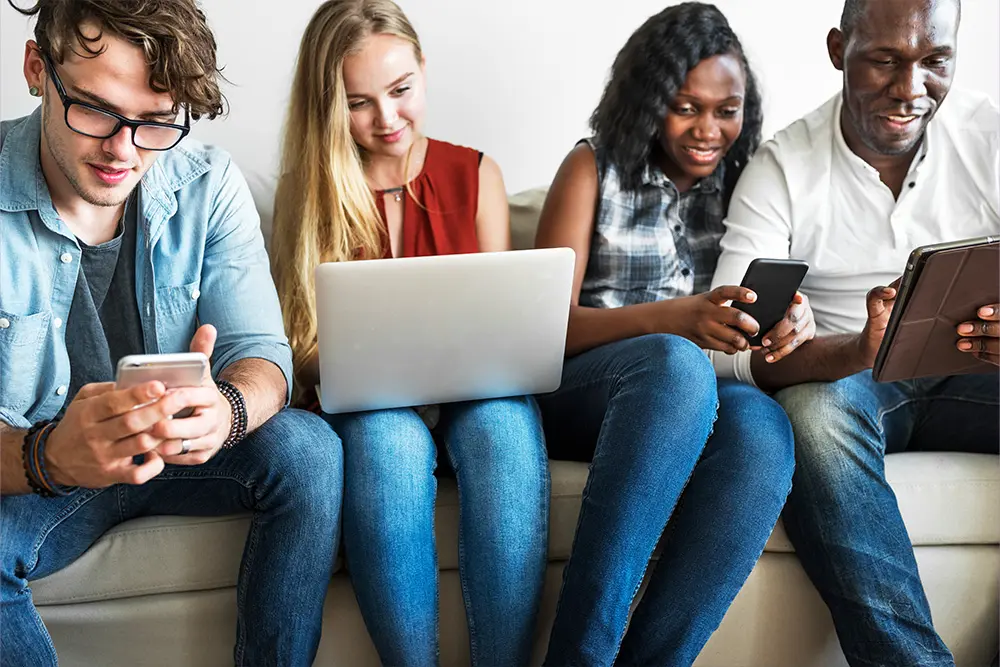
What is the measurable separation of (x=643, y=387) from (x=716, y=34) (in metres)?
0.72

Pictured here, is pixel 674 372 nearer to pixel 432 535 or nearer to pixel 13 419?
pixel 432 535

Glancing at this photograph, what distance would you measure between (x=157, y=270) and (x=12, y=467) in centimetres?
37

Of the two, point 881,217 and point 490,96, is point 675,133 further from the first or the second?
point 490,96

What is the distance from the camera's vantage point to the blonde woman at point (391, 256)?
4.40ft

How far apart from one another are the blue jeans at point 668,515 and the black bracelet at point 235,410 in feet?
1.51

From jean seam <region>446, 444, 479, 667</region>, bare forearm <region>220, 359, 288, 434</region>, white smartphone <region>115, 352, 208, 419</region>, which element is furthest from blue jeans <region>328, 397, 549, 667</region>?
white smartphone <region>115, 352, 208, 419</region>

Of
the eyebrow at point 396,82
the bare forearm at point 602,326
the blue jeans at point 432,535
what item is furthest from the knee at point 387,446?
the eyebrow at point 396,82

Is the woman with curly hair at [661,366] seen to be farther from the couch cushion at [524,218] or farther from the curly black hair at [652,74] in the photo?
the couch cushion at [524,218]

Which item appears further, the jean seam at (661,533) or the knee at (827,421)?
the knee at (827,421)

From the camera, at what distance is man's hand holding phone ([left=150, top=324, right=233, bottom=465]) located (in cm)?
112

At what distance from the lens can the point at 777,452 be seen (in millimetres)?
1393

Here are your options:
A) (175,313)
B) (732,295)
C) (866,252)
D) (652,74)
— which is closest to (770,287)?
(732,295)

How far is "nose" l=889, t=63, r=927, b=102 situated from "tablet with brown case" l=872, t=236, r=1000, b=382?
0.42m

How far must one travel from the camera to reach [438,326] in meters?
1.31
